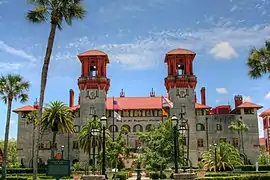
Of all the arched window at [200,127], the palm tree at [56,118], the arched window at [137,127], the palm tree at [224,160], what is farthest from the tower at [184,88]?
the palm tree at [56,118]

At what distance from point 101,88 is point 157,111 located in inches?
497

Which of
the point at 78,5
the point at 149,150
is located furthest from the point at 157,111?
the point at 78,5

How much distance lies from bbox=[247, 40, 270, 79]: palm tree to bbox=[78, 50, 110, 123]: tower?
126 feet

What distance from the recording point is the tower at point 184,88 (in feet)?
239

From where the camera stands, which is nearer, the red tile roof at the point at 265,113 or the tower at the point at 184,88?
the tower at the point at 184,88

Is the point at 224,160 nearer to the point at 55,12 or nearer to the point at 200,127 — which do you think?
the point at 200,127

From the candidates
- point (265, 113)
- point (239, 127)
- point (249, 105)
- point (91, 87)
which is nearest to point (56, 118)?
point (91, 87)

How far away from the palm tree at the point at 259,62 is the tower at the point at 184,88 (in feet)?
109

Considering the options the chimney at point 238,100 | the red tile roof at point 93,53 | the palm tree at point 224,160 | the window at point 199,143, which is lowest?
the palm tree at point 224,160

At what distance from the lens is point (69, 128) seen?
60156 mm

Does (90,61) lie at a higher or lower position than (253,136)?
higher

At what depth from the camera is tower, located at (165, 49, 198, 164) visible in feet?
239

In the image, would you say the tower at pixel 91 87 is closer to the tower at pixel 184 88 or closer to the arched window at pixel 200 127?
the tower at pixel 184 88

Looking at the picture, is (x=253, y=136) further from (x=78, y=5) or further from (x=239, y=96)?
(x=78, y=5)
